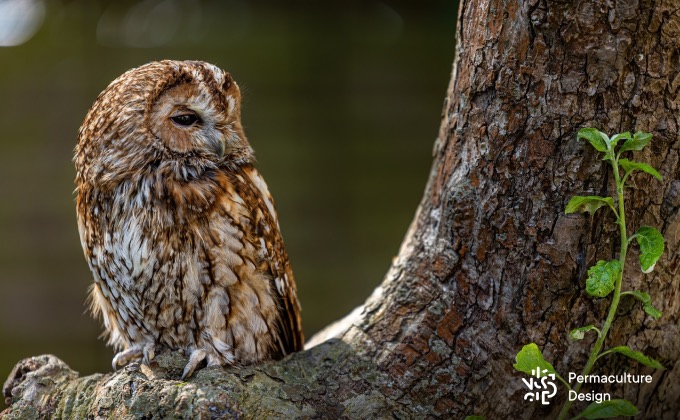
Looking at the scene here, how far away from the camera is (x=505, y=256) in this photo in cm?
144

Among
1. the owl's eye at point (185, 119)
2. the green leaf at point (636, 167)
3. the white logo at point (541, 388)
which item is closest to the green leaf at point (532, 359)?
the white logo at point (541, 388)

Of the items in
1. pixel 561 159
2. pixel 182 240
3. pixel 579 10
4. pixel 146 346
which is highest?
pixel 579 10

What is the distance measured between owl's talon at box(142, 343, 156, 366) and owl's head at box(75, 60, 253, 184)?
16.2 inches

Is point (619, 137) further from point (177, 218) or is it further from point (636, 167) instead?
point (177, 218)

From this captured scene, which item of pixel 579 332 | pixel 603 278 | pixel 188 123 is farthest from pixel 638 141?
pixel 188 123

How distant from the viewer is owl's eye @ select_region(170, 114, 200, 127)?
64.3 inches

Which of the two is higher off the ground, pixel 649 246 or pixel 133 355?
pixel 649 246

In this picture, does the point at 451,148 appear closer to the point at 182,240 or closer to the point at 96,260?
the point at 182,240

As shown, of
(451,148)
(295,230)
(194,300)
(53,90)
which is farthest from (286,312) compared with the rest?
(53,90)

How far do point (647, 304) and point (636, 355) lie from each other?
0.10m

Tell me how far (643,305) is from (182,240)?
1.00 meters

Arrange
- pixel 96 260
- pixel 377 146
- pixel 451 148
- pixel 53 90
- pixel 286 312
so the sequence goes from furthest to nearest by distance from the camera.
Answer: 1. pixel 377 146
2. pixel 53 90
3. pixel 286 312
4. pixel 96 260
5. pixel 451 148

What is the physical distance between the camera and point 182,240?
1.58 metres

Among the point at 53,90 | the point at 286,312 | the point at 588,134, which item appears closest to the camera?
the point at 588,134
